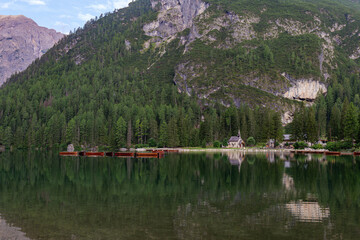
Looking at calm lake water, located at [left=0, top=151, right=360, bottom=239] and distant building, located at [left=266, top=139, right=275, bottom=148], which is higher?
distant building, located at [left=266, top=139, right=275, bottom=148]

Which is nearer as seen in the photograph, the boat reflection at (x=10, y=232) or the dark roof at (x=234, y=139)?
the boat reflection at (x=10, y=232)

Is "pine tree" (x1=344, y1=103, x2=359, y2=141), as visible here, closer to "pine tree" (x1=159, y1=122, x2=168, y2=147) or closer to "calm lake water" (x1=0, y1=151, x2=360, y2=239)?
"calm lake water" (x1=0, y1=151, x2=360, y2=239)

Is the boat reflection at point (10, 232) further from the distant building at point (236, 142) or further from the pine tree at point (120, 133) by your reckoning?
the distant building at point (236, 142)

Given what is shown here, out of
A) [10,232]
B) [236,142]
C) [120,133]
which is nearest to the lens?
[10,232]

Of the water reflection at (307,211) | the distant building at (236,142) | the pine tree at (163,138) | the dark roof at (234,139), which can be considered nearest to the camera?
the water reflection at (307,211)

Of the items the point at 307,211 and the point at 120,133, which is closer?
the point at 307,211

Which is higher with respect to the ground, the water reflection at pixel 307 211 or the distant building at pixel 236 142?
the distant building at pixel 236 142

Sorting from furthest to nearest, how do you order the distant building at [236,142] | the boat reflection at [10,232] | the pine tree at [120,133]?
1. the distant building at [236,142]
2. the pine tree at [120,133]
3. the boat reflection at [10,232]

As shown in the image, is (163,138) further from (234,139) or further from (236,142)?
(236,142)

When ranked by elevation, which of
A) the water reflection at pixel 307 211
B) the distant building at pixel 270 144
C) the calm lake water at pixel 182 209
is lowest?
the water reflection at pixel 307 211

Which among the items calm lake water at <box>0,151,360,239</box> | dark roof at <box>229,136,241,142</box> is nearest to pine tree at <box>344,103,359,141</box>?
dark roof at <box>229,136,241,142</box>

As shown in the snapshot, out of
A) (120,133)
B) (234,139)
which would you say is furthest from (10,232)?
(234,139)

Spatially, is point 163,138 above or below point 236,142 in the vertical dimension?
above

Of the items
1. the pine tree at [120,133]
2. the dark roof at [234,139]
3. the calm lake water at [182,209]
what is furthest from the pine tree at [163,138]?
the calm lake water at [182,209]
